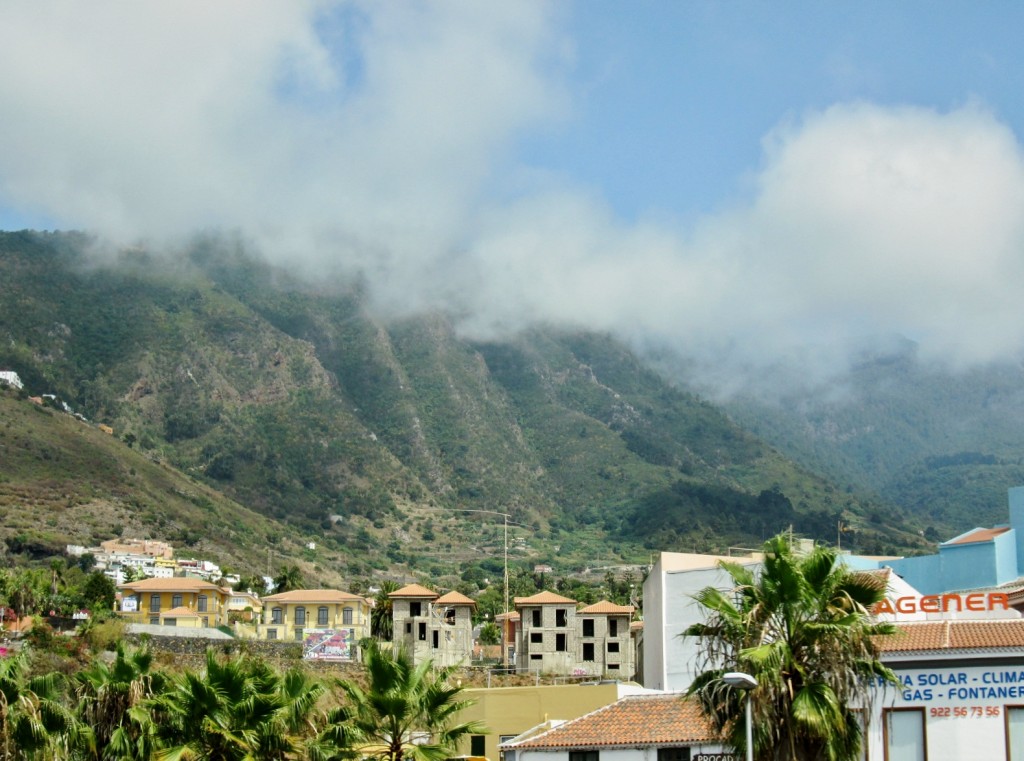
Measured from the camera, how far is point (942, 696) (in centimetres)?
3700

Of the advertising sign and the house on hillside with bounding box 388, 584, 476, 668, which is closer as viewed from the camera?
the advertising sign

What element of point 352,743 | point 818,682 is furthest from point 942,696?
point 352,743

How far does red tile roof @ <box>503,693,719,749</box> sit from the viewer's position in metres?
46.6

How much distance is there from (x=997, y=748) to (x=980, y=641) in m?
2.66

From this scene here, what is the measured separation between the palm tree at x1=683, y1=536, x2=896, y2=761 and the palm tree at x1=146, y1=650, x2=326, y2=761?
1260cm

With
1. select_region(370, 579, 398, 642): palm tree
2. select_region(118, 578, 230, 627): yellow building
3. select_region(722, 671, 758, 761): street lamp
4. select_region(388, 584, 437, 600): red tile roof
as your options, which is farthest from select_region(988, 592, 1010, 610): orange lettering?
select_region(118, 578, 230, 627): yellow building

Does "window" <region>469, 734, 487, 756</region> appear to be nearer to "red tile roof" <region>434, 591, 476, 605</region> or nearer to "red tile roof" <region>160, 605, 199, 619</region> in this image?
"red tile roof" <region>434, 591, 476, 605</region>

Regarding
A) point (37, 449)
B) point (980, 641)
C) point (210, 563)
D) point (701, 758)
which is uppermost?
point (37, 449)

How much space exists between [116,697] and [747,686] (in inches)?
858

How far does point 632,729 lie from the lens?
4806cm

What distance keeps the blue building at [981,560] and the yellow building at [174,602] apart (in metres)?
76.7

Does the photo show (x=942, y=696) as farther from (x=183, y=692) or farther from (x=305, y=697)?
(x=183, y=692)

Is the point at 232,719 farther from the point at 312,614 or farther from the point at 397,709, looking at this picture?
the point at 312,614

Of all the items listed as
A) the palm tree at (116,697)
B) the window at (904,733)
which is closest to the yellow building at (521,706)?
the palm tree at (116,697)
